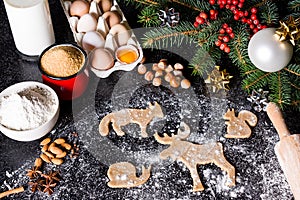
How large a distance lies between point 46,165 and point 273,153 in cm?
47

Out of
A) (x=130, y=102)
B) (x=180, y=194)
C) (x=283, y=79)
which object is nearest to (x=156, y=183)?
(x=180, y=194)

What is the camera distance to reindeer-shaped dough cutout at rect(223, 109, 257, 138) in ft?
3.50

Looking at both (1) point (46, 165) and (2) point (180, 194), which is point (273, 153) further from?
(1) point (46, 165)

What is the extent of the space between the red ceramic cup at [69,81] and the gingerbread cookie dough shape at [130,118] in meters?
0.09

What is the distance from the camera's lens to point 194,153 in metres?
1.04

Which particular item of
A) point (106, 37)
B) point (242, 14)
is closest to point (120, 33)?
point (106, 37)

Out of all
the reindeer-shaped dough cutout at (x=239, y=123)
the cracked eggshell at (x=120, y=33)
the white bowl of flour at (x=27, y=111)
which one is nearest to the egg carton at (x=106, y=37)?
the cracked eggshell at (x=120, y=33)

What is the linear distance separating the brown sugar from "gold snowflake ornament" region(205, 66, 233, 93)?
0.94 feet

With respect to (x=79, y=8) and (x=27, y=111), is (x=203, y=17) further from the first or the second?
(x=27, y=111)

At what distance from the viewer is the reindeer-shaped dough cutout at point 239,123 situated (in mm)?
1066

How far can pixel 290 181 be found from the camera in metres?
0.95

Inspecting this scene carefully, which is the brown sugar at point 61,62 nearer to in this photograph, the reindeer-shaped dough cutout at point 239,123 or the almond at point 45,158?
the almond at point 45,158

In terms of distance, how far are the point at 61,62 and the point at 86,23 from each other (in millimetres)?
134

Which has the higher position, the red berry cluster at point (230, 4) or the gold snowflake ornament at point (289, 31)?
the red berry cluster at point (230, 4)
